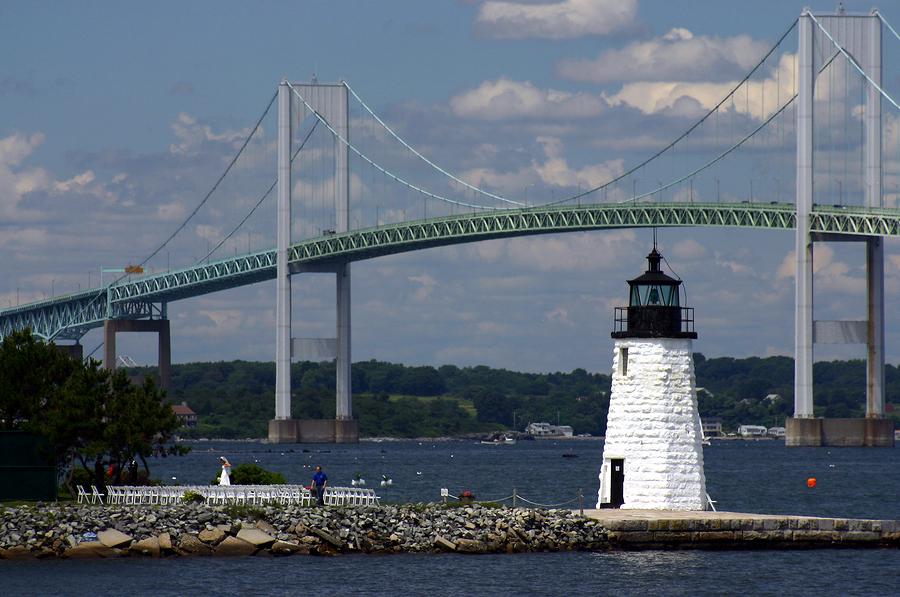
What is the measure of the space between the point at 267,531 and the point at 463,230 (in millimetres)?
50917

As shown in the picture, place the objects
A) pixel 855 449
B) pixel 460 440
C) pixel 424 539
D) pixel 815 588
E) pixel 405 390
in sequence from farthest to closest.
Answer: pixel 405 390
pixel 460 440
pixel 855 449
pixel 424 539
pixel 815 588

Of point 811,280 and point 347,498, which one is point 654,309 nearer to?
point 347,498

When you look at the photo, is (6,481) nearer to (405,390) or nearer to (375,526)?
(375,526)

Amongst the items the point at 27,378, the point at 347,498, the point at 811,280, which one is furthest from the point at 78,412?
the point at 811,280

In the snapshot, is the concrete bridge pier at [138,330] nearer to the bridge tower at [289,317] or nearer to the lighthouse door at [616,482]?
the bridge tower at [289,317]

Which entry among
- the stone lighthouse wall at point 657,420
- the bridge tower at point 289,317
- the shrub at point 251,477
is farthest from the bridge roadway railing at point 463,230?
the stone lighthouse wall at point 657,420

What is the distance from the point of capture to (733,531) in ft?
67.0

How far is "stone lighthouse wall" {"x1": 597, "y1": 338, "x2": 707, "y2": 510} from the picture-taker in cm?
2017

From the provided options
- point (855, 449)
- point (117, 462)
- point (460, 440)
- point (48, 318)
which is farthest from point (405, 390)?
point (117, 462)

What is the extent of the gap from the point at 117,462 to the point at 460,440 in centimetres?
9703

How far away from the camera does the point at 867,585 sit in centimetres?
2011

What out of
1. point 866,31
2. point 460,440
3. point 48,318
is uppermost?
point 866,31

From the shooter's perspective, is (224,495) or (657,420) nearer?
(657,420)

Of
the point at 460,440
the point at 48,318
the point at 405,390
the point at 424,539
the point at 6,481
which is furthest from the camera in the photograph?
the point at 405,390
